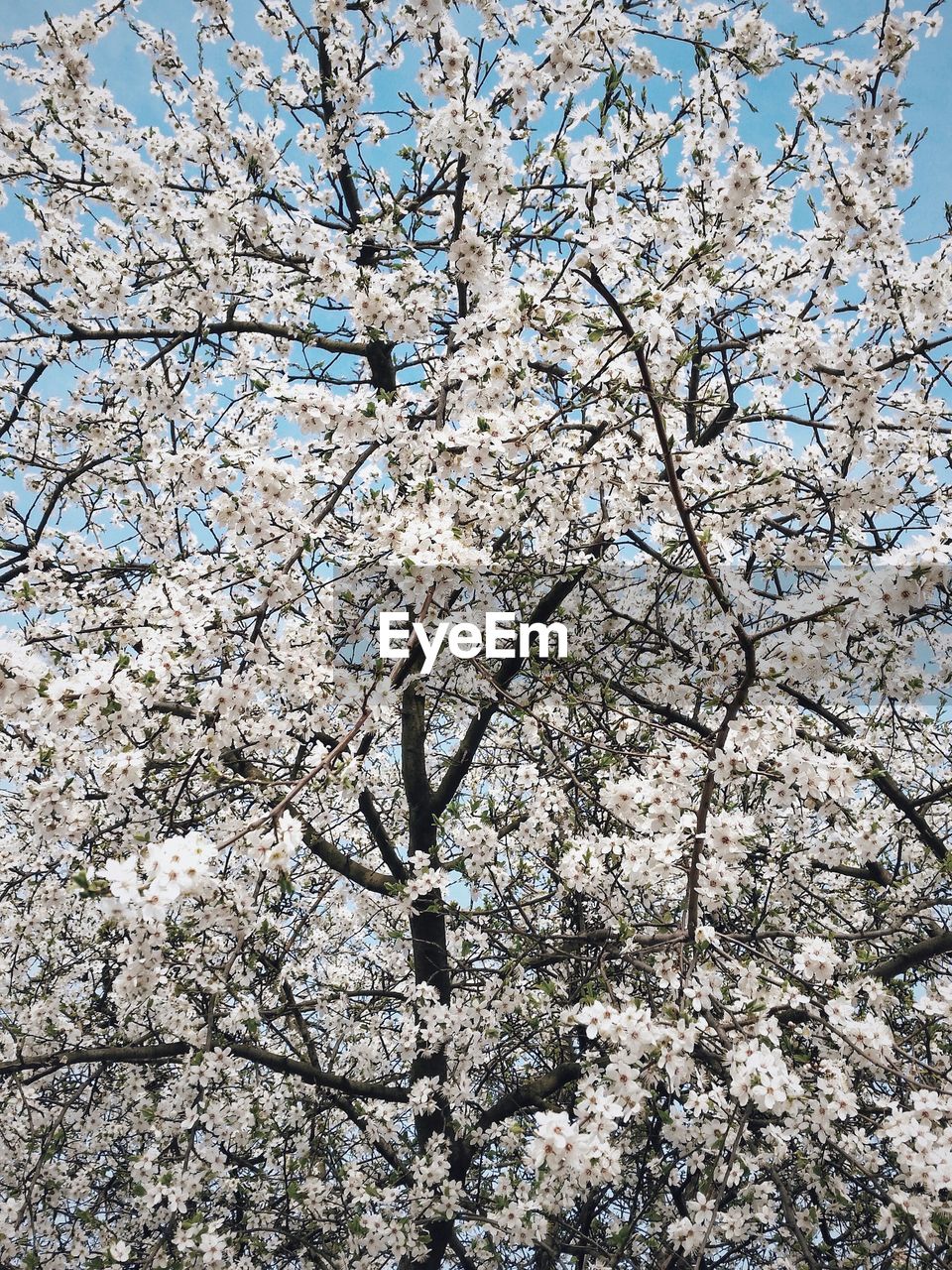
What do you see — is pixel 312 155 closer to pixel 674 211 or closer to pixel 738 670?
pixel 674 211

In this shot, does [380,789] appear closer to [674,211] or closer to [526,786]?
[526,786]

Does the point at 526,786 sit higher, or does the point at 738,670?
the point at 738,670

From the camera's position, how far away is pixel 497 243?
4711 mm

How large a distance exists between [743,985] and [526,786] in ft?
5.47

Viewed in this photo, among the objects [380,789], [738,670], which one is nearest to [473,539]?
[738,670]

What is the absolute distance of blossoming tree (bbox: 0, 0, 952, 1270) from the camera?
3.38 meters

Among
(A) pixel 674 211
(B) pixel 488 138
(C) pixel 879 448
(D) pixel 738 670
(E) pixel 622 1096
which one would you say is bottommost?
(E) pixel 622 1096

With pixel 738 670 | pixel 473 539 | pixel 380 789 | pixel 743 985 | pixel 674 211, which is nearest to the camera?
pixel 743 985

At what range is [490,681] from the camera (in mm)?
3723

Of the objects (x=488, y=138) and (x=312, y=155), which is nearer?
(x=488, y=138)

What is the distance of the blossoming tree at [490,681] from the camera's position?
11.1 feet

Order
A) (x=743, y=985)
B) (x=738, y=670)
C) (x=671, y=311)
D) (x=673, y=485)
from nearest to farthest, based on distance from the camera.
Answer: (x=673, y=485) < (x=743, y=985) < (x=671, y=311) < (x=738, y=670)

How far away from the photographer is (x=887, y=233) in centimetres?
507

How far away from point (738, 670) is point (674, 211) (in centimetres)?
317
